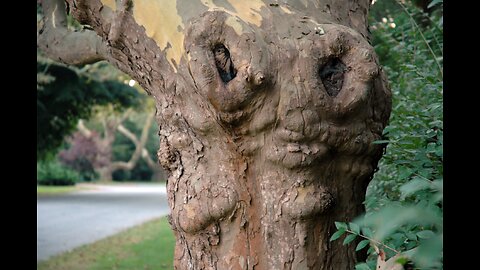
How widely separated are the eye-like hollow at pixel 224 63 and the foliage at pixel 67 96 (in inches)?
502

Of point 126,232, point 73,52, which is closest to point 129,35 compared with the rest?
point 73,52

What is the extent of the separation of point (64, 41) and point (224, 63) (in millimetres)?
2591

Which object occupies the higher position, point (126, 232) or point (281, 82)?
point (281, 82)

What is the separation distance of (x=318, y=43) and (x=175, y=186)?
112cm

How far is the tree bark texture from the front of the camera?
111 inches

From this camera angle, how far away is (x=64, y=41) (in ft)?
16.3

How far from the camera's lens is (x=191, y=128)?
3.06 metres

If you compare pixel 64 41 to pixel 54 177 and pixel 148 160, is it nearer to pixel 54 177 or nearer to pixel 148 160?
pixel 54 177

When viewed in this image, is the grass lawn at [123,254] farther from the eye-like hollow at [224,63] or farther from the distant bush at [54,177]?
the distant bush at [54,177]

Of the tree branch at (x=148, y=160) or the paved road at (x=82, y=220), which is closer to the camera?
the paved road at (x=82, y=220)

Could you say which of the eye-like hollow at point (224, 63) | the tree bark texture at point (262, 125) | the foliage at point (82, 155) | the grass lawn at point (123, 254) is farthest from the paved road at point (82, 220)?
the foliage at point (82, 155)

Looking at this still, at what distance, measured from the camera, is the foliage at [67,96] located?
16422 mm

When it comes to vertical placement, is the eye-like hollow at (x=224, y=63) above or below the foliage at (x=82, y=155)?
above
